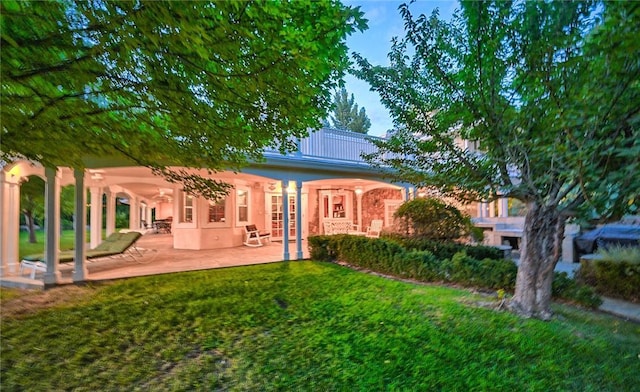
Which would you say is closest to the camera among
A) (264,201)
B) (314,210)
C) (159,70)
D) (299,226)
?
(159,70)

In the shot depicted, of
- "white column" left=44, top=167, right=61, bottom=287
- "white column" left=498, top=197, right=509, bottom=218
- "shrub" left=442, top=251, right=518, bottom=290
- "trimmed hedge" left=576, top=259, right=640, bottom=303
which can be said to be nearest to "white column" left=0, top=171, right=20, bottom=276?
"white column" left=44, top=167, right=61, bottom=287

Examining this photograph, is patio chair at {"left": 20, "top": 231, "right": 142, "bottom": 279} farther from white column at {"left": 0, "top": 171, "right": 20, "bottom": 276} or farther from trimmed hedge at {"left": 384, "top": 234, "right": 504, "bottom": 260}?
trimmed hedge at {"left": 384, "top": 234, "right": 504, "bottom": 260}

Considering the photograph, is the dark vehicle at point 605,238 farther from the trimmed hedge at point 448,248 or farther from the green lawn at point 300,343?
the green lawn at point 300,343

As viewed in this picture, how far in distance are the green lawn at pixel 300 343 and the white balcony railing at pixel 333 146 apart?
481 centimetres

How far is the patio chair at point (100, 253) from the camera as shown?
20.7 feet

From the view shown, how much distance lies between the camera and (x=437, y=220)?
809 cm

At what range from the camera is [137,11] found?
198 cm

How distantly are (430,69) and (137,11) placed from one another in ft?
11.7

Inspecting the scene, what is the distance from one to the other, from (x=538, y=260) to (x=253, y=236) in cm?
947

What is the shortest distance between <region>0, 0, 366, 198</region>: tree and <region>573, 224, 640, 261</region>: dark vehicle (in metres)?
8.50

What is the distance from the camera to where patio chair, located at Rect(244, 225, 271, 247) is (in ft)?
38.6

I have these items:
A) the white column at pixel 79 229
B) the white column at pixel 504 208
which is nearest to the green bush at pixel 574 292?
the white column at pixel 504 208

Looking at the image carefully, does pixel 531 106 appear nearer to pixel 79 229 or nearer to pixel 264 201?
pixel 79 229

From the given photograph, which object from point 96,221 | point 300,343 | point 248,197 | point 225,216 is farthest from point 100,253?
point 300,343
